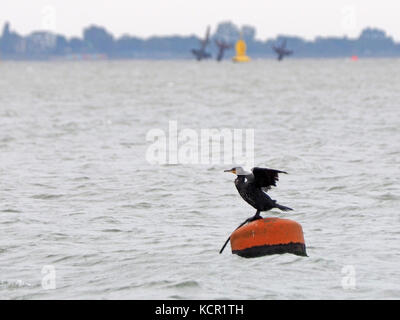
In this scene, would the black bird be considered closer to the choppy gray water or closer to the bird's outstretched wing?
the bird's outstretched wing

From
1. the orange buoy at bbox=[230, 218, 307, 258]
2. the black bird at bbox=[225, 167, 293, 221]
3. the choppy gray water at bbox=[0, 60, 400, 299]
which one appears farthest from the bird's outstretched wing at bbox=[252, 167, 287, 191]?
the choppy gray water at bbox=[0, 60, 400, 299]

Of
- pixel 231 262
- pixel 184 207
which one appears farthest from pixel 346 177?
pixel 231 262

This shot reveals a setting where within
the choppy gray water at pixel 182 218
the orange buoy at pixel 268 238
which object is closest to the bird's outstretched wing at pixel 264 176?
the orange buoy at pixel 268 238

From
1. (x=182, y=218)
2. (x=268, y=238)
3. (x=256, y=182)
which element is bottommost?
(x=182, y=218)

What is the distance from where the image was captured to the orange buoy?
44.7 feet

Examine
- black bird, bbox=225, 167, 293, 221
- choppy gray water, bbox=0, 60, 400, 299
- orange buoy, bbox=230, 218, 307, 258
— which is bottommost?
choppy gray water, bbox=0, 60, 400, 299

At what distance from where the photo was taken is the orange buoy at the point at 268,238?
537 inches

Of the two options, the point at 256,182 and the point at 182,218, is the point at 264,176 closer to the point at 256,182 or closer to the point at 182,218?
the point at 256,182

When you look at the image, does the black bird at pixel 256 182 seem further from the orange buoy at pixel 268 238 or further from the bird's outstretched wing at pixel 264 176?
the orange buoy at pixel 268 238

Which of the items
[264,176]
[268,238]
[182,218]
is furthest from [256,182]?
[182,218]

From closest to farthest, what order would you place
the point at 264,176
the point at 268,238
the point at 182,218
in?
the point at 264,176 → the point at 268,238 → the point at 182,218

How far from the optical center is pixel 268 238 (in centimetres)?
1372

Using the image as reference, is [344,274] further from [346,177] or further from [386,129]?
[386,129]
